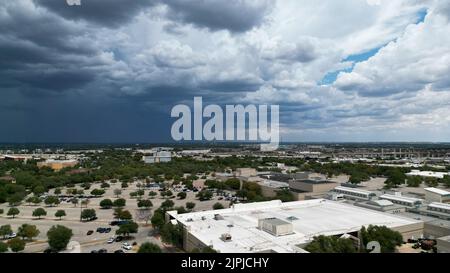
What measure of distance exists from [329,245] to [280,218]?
291 cm

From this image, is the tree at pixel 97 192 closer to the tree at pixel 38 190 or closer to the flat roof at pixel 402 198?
the tree at pixel 38 190

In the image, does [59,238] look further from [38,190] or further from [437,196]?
[437,196]

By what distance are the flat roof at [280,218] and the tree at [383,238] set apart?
556 millimetres

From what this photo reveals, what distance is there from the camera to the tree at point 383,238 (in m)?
7.41

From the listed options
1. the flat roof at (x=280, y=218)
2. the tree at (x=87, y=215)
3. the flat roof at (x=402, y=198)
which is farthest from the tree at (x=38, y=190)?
the flat roof at (x=402, y=198)

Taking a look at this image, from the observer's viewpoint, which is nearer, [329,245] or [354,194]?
[329,245]

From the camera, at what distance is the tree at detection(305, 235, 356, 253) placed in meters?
6.55

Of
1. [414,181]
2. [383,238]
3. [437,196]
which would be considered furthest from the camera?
[414,181]

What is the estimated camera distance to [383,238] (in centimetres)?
744

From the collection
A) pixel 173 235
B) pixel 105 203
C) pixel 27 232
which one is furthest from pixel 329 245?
pixel 105 203

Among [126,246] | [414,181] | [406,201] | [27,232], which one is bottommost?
[126,246]
